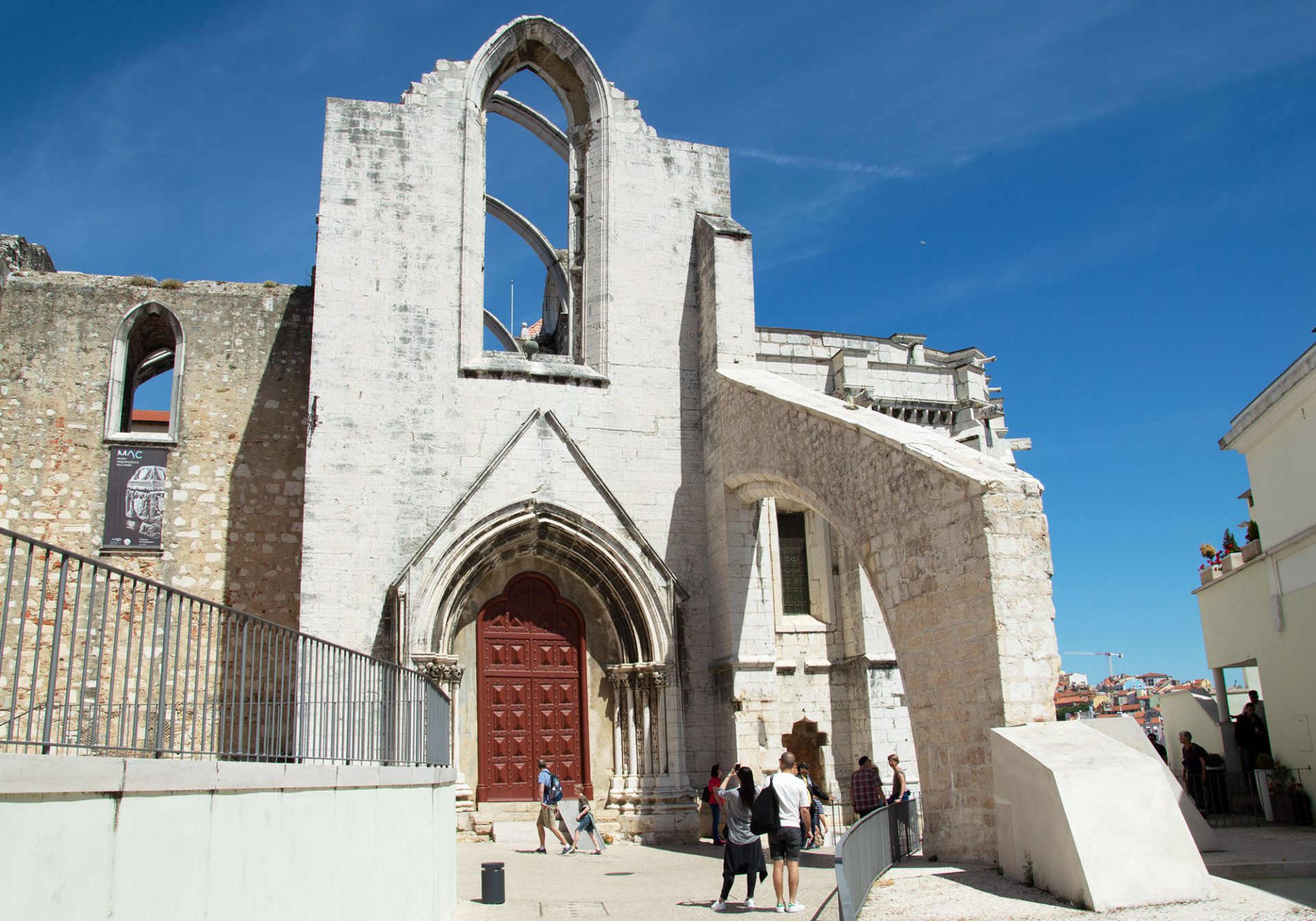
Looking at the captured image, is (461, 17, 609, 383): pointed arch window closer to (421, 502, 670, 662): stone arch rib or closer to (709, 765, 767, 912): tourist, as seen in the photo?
(421, 502, 670, 662): stone arch rib

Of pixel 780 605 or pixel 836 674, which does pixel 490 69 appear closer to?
pixel 780 605

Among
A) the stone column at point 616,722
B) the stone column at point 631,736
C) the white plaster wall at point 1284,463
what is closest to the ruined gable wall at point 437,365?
the stone column at point 631,736

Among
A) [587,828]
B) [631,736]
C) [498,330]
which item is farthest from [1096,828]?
[498,330]

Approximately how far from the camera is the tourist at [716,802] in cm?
1215

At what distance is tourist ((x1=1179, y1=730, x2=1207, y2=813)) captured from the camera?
43.4 feet

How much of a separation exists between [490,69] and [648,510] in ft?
21.1

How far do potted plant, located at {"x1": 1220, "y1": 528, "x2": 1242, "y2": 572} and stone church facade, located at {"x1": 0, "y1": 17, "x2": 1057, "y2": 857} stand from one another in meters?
5.21

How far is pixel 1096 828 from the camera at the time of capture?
6488mm

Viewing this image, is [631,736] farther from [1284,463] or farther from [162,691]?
[162,691]

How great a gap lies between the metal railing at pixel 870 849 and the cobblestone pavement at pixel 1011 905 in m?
0.18

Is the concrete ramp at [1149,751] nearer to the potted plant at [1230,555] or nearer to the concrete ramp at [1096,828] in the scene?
the concrete ramp at [1096,828]

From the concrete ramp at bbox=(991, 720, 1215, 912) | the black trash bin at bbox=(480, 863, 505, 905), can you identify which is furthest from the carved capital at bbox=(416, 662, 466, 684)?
the concrete ramp at bbox=(991, 720, 1215, 912)

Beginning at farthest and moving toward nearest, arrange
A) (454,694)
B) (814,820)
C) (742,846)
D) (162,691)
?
(454,694), (814,820), (742,846), (162,691)

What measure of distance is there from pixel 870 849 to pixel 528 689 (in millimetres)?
6604
